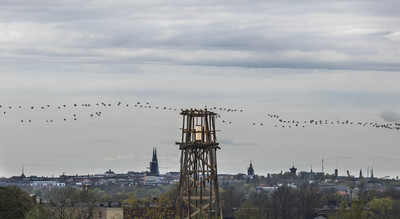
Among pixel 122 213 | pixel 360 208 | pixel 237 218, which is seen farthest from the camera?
pixel 237 218

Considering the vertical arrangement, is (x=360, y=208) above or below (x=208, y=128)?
below

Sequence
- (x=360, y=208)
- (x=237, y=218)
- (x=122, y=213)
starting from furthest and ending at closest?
(x=237, y=218), (x=122, y=213), (x=360, y=208)

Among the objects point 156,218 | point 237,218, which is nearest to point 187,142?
point 156,218

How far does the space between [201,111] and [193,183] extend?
5.40 meters

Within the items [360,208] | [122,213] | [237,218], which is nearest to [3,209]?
[360,208]

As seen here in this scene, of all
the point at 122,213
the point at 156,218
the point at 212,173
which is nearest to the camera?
the point at 212,173

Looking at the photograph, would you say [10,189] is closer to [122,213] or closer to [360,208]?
[360,208]

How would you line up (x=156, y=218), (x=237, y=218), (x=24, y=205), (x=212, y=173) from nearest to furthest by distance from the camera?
(x=212, y=173)
(x=24, y=205)
(x=156, y=218)
(x=237, y=218)

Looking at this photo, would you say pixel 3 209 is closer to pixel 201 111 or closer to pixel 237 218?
pixel 201 111

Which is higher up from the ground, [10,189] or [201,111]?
[201,111]

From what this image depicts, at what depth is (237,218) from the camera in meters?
192

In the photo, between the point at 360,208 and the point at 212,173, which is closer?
the point at 212,173

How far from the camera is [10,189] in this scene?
81.8 metres

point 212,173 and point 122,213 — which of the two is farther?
point 122,213
